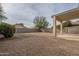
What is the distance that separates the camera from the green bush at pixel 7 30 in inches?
183

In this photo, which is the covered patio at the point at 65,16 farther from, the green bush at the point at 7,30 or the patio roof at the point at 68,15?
the green bush at the point at 7,30

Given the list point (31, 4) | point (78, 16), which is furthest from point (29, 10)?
point (78, 16)

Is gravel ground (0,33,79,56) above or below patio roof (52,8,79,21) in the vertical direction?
below

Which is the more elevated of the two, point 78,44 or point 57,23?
point 57,23

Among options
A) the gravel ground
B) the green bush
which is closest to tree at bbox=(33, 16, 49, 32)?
the gravel ground

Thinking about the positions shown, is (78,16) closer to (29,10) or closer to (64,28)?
(64,28)

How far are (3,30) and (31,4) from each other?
2.18ft

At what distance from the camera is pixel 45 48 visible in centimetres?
467

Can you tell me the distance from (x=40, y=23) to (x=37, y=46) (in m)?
0.40

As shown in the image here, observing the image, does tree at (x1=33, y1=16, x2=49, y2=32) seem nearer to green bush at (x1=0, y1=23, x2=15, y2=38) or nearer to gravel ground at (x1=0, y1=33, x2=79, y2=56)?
gravel ground at (x1=0, y1=33, x2=79, y2=56)

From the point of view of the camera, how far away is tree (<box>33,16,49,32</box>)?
4.66m

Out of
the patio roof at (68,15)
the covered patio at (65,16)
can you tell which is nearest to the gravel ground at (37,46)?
the covered patio at (65,16)

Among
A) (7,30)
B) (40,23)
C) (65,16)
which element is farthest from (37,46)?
(65,16)

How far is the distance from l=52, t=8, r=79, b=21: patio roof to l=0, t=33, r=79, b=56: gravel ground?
35 centimetres
